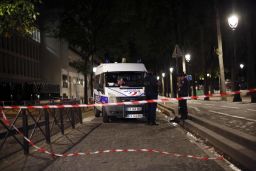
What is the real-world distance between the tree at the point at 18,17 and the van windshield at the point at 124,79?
3.81 meters

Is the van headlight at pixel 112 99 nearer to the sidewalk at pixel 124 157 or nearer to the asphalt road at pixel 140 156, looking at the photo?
the asphalt road at pixel 140 156

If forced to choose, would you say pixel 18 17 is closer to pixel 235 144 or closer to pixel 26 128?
pixel 26 128

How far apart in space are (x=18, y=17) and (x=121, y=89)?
484 centimetres

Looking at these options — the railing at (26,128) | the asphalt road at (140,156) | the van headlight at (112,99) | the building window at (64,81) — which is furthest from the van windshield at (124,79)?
the building window at (64,81)

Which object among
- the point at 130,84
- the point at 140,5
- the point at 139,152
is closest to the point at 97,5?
the point at 140,5

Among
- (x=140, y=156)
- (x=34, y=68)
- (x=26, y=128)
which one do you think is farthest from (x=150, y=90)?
(x=34, y=68)

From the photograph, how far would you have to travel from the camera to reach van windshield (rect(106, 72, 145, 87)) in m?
16.9

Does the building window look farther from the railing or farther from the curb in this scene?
the curb

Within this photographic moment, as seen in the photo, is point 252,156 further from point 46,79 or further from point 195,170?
point 46,79

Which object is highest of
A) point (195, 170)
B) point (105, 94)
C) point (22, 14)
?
point (22, 14)

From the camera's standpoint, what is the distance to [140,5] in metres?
41.5

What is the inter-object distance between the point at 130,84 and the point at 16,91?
32549mm

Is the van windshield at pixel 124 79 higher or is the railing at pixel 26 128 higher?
the van windshield at pixel 124 79

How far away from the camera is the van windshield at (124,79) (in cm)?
1686
